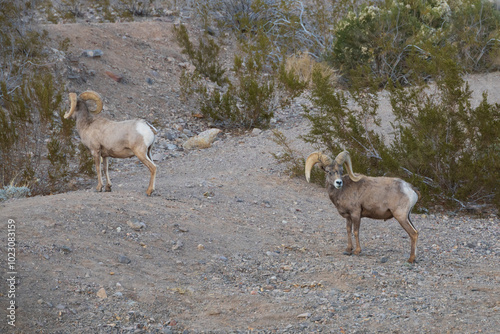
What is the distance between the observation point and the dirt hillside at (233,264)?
5.07 meters

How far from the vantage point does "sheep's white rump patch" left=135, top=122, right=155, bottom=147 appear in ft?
25.3

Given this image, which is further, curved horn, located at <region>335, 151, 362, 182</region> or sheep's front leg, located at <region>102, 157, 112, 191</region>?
sheep's front leg, located at <region>102, 157, 112, 191</region>

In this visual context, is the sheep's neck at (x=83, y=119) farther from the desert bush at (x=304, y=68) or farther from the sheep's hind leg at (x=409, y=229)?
the desert bush at (x=304, y=68)

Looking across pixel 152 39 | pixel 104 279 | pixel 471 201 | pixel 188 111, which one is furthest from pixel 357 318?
pixel 152 39

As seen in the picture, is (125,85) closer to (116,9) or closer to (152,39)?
(152,39)

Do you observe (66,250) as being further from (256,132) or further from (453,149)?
(256,132)

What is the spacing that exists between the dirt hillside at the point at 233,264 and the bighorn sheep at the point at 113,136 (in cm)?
56

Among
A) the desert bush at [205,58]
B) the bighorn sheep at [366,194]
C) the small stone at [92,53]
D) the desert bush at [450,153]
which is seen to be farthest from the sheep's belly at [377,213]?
the small stone at [92,53]

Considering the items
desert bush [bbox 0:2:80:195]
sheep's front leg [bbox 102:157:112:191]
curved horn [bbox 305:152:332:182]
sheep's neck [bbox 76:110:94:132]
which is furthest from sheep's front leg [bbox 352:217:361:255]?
desert bush [bbox 0:2:80:195]

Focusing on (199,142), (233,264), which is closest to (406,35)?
(199,142)

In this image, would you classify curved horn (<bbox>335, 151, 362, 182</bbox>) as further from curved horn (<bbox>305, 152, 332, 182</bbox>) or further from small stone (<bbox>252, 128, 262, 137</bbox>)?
small stone (<bbox>252, 128, 262, 137</bbox>)

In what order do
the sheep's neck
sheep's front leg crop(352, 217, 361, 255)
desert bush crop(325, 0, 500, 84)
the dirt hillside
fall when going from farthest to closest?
desert bush crop(325, 0, 500, 84), the sheep's neck, sheep's front leg crop(352, 217, 361, 255), the dirt hillside

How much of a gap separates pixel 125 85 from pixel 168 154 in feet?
14.1

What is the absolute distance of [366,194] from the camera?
6.70 metres
